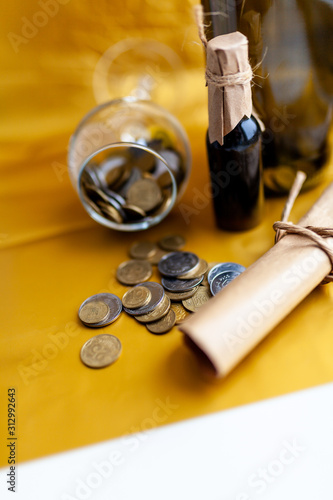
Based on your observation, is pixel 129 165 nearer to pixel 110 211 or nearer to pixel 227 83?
pixel 110 211

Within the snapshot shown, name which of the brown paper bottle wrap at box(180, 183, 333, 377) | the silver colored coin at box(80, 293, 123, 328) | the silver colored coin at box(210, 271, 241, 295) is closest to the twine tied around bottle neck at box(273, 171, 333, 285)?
the brown paper bottle wrap at box(180, 183, 333, 377)

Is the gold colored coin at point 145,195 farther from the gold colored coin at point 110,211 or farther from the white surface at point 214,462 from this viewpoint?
the white surface at point 214,462

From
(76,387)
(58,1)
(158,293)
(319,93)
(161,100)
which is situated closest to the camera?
(76,387)

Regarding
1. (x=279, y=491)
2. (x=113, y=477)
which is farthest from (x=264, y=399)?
(x=113, y=477)

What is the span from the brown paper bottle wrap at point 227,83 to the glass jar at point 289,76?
0.10 m

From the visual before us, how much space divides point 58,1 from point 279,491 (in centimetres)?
121

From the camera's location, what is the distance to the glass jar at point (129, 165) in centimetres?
99

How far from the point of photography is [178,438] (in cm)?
69

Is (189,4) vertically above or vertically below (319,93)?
above

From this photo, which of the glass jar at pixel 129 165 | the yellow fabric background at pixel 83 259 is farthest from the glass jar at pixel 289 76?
the glass jar at pixel 129 165

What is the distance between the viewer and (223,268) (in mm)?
902

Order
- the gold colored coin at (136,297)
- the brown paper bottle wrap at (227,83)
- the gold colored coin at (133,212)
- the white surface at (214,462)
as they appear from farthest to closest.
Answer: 1. the gold colored coin at (133,212)
2. the gold colored coin at (136,297)
3. the brown paper bottle wrap at (227,83)
4. the white surface at (214,462)

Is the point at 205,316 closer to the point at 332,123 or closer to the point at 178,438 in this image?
the point at 178,438

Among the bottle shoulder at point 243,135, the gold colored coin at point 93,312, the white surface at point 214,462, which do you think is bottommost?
the white surface at point 214,462
